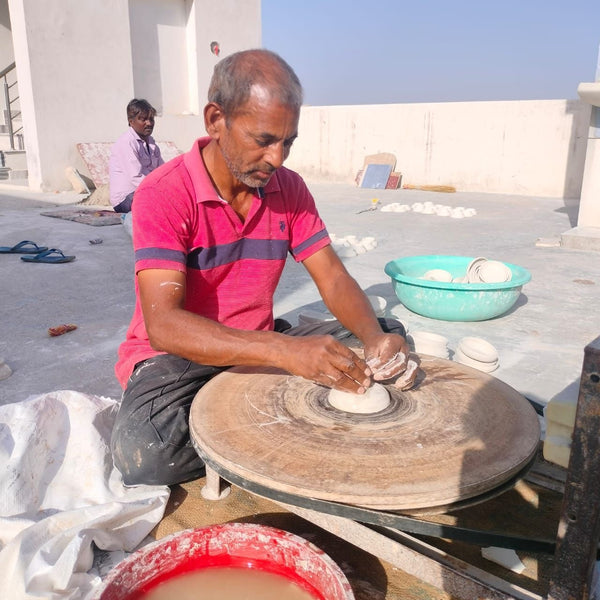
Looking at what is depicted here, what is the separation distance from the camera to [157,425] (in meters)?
1.83

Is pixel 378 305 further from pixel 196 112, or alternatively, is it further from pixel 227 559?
pixel 196 112

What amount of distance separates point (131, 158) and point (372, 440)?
4596 millimetres

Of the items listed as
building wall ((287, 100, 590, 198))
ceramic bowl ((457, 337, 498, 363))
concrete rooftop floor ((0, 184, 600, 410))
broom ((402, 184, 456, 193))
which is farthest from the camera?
broom ((402, 184, 456, 193))

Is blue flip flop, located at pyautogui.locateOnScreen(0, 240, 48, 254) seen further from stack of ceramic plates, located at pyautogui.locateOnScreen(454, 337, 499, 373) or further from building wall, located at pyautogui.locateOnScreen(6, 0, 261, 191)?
building wall, located at pyautogui.locateOnScreen(6, 0, 261, 191)

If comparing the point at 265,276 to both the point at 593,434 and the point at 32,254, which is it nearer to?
the point at 593,434

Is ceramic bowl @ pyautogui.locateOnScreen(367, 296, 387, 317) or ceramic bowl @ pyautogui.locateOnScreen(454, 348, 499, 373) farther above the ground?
ceramic bowl @ pyautogui.locateOnScreen(367, 296, 387, 317)

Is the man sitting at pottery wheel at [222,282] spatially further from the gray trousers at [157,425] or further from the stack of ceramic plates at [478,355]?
the stack of ceramic plates at [478,355]

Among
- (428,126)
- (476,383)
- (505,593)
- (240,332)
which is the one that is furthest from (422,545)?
(428,126)

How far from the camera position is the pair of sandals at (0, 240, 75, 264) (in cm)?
513

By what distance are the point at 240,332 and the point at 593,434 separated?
949mm

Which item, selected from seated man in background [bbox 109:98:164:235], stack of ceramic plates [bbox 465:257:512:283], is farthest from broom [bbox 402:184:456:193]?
stack of ceramic plates [bbox 465:257:512:283]

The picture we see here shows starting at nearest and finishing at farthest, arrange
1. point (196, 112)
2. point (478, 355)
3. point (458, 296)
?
point (478, 355), point (458, 296), point (196, 112)

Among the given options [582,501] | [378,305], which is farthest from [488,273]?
[582,501]

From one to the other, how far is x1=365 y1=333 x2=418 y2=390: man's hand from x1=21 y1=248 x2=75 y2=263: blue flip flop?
4078mm
